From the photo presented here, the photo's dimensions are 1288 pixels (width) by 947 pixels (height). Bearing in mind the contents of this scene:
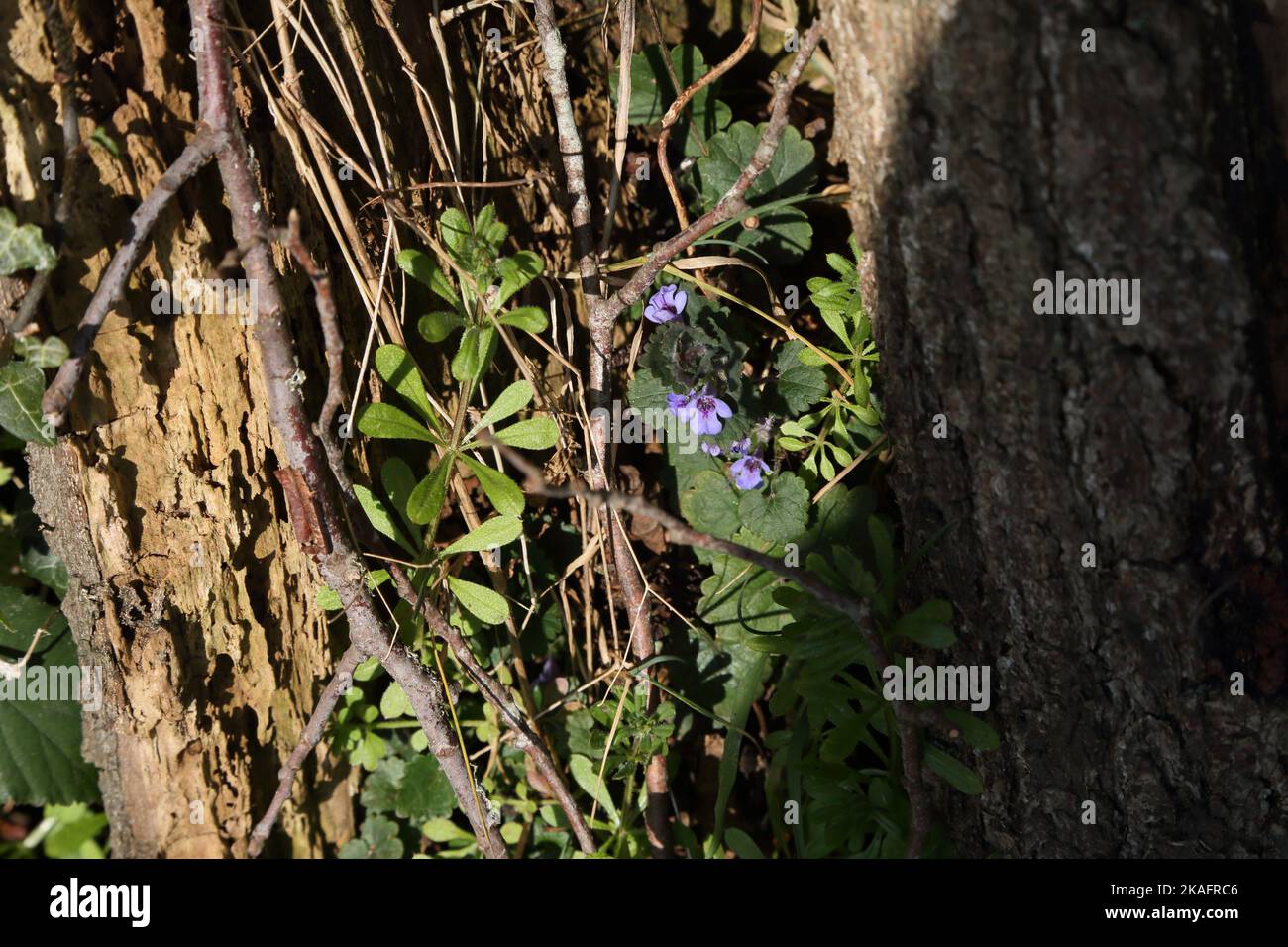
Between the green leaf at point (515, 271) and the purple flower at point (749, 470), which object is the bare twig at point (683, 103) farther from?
the purple flower at point (749, 470)

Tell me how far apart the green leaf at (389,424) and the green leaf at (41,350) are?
0.56 m

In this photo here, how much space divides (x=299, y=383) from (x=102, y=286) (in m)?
0.39

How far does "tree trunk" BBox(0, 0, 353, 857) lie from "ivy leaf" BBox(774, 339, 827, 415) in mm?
1176

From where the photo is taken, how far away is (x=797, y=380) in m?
2.18

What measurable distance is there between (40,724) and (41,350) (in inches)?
38.5

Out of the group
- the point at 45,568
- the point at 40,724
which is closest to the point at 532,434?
the point at 45,568

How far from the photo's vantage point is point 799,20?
7.55 feet

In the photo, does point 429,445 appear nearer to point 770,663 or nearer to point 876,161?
point 770,663

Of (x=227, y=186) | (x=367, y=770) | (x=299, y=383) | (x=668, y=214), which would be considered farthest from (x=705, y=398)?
(x=367, y=770)

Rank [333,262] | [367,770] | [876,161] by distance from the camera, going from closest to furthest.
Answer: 1. [876,161]
2. [333,262]
3. [367,770]

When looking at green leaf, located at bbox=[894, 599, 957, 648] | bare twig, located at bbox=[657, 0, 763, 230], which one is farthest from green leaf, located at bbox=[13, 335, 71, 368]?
green leaf, located at bbox=[894, 599, 957, 648]

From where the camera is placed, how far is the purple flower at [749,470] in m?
2.19

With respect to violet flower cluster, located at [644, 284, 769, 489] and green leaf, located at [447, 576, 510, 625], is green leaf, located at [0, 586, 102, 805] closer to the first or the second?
green leaf, located at [447, 576, 510, 625]

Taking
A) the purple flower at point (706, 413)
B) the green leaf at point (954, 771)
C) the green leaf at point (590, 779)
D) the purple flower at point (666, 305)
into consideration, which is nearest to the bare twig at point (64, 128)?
the purple flower at point (666, 305)
